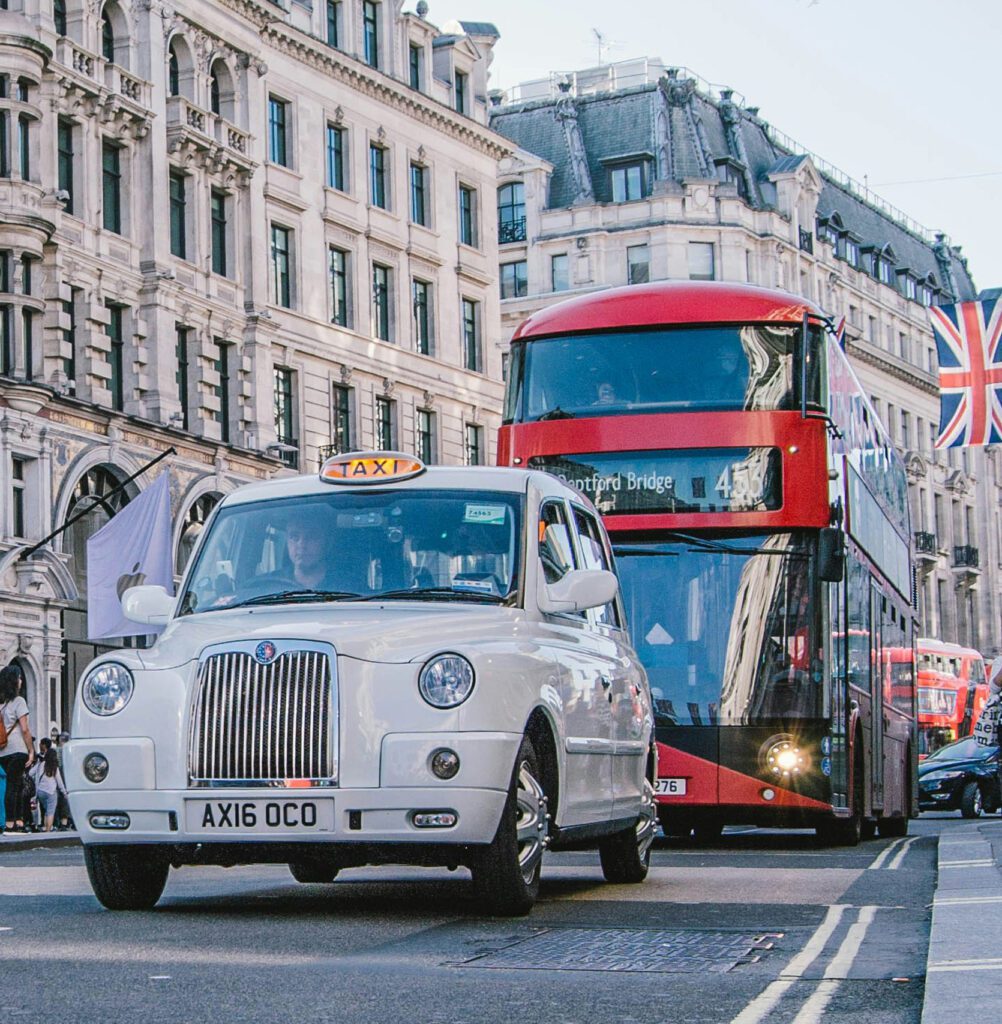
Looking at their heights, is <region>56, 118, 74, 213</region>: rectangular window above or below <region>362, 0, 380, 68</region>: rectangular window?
below

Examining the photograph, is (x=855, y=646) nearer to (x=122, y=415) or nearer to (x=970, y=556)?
(x=122, y=415)

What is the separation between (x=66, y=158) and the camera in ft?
134

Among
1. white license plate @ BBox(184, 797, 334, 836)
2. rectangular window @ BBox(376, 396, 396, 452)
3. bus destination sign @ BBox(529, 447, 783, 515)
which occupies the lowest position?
white license plate @ BBox(184, 797, 334, 836)

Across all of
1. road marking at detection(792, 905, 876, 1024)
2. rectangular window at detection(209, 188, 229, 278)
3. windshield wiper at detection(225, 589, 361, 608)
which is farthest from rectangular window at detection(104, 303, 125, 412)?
road marking at detection(792, 905, 876, 1024)

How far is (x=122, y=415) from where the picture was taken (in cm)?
4041

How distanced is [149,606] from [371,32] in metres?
44.0

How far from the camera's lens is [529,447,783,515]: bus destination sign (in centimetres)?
1802

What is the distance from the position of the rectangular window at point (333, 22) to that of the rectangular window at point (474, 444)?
990 cm

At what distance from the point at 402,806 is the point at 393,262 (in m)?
43.6

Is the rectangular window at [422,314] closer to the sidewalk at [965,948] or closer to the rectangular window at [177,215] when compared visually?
the rectangular window at [177,215]

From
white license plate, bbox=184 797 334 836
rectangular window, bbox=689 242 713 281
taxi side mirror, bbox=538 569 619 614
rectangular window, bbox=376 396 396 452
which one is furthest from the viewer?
rectangular window, bbox=689 242 713 281

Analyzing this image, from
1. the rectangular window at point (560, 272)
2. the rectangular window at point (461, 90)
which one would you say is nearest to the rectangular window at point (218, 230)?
the rectangular window at point (461, 90)

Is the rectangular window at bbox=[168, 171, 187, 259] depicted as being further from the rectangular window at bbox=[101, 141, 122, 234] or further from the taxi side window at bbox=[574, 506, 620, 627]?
the taxi side window at bbox=[574, 506, 620, 627]

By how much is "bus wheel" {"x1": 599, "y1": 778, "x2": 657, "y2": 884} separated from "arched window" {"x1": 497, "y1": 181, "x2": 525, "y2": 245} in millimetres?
67169
